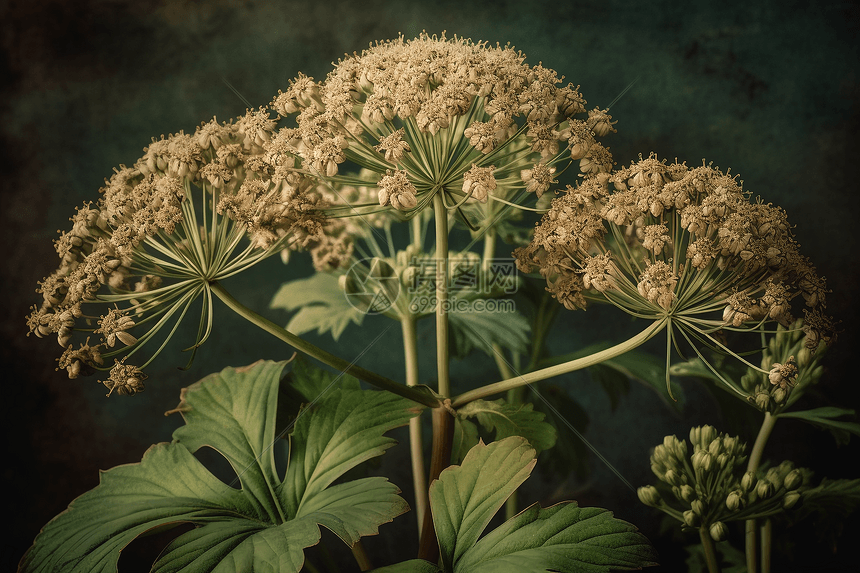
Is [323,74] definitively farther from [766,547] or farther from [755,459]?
[766,547]

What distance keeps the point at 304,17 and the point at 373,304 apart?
77 centimetres

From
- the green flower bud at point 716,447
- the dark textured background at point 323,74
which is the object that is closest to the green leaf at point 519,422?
the green flower bud at point 716,447

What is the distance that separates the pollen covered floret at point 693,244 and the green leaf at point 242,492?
331 millimetres

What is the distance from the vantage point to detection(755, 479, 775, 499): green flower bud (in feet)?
2.64

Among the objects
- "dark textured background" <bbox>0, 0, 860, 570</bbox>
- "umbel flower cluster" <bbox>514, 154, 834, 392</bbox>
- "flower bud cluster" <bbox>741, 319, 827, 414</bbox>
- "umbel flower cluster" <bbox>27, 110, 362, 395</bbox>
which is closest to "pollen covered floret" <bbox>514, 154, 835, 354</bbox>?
"umbel flower cluster" <bbox>514, 154, 834, 392</bbox>

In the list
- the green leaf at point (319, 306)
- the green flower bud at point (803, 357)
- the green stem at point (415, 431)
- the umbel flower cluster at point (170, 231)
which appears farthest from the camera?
the green leaf at point (319, 306)

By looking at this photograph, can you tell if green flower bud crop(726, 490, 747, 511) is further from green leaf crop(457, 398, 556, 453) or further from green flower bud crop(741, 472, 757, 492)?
green leaf crop(457, 398, 556, 453)

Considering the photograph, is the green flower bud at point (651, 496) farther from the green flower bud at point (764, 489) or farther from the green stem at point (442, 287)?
the green stem at point (442, 287)

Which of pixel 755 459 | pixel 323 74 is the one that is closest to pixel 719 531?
pixel 755 459

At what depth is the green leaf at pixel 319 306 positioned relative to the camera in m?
1.16

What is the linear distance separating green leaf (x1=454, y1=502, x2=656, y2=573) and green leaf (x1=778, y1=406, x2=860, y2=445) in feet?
1.36

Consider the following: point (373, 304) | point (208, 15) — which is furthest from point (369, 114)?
point (208, 15)

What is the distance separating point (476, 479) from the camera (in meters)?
0.72

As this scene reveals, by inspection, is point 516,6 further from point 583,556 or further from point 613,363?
point 583,556
